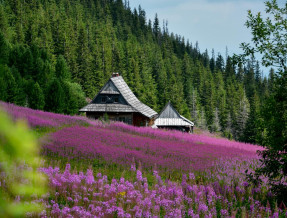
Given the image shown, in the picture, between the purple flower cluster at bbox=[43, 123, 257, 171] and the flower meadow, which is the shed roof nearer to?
the flower meadow

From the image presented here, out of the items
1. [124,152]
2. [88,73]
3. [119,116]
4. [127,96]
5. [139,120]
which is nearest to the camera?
[124,152]

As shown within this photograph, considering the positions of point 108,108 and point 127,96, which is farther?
point 127,96

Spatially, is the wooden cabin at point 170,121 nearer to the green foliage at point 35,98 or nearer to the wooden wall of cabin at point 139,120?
the wooden wall of cabin at point 139,120

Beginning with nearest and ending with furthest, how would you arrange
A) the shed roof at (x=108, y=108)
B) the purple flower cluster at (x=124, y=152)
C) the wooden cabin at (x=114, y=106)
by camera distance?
the purple flower cluster at (x=124, y=152)
the shed roof at (x=108, y=108)
the wooden cabin at (x=114, y=106)

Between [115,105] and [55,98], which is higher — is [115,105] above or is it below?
below

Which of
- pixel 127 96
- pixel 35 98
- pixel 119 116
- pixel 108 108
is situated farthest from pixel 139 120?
pixel 35 98

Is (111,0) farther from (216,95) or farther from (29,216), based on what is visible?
(29,216)

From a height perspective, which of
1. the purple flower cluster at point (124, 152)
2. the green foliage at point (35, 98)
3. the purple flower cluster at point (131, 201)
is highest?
the green foliage at point (35, 98)

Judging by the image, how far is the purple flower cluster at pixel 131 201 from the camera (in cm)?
598

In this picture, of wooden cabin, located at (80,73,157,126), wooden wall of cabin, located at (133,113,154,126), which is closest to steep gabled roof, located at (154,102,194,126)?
wooden wall of cabin, located at (133,113,154,126)

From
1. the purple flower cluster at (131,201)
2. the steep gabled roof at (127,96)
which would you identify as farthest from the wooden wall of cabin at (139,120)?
the purple flower cluster at (131,201)

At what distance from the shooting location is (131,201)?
21.5ft

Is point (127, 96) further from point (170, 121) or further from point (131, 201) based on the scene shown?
point (131, 201)

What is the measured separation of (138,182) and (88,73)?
5466 cm
